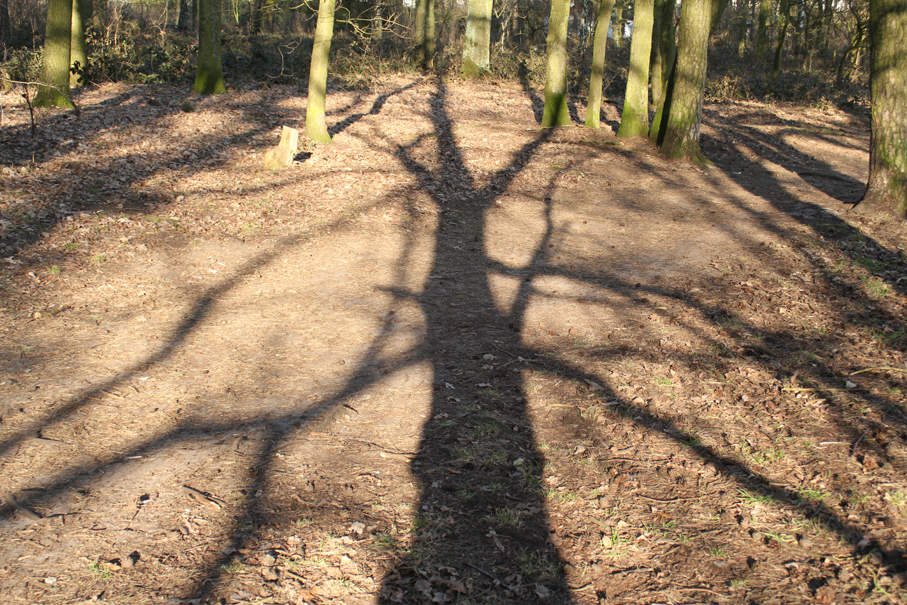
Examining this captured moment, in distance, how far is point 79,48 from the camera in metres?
17.3

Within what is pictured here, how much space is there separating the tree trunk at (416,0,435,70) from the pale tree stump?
47.1ft

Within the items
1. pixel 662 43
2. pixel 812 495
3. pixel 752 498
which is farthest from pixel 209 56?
pixel 812 495

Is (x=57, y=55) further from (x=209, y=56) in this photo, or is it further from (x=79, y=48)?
→ (x=79, y=48)

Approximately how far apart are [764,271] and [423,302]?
14.7 ft

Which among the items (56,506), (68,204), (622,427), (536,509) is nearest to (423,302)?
(622,427)

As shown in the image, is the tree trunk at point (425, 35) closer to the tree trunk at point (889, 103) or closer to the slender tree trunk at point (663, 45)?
the slender tree trunk at point (663, 45)

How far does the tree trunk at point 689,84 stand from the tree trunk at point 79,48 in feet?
50.9

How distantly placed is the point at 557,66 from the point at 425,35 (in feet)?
32.8

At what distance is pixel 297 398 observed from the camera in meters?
5.43

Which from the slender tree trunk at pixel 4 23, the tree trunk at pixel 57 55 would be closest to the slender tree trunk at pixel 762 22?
the tree trunk at pixel 57 55

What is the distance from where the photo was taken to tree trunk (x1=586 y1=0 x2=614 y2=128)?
15.8 meters

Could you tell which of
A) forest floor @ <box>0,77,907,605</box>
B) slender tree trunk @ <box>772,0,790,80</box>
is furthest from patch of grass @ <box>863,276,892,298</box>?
slender tree trunk @ <box>772,0,790,80</box>

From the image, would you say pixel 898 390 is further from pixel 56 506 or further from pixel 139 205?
pixel 139 205

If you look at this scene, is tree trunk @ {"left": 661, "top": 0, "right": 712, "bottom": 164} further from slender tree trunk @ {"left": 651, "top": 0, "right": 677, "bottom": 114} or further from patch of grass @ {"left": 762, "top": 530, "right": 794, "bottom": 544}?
patch of grass @ {"left": 762, "top": 530, "right": 794, "bottom": 544}
